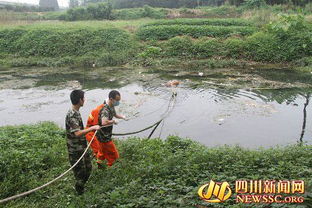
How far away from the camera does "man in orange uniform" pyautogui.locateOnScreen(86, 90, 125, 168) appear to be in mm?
5762

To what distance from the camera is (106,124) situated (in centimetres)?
568

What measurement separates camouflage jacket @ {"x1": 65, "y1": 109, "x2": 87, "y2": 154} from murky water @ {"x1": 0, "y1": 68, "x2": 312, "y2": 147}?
12.9ft

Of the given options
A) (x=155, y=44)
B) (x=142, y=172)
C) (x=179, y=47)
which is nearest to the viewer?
(x=142, y=172)

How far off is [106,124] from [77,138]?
814mm

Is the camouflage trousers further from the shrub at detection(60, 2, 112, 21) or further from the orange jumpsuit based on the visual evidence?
the shrub at detection(60, 2, 112, 21)

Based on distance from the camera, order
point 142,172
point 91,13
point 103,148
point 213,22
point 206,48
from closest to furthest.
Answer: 1. point 142,172
2. point 103,148
3. point 206,48
4. point 213,22
5. point 91,13

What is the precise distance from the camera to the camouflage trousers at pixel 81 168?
Result: 508cm

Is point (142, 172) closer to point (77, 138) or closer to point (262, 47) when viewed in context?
point (77, 138)

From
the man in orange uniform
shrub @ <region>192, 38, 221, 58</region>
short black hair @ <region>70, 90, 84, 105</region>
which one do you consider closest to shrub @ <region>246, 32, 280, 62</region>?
shrub @ <region>192, 38, 221, 58</region>

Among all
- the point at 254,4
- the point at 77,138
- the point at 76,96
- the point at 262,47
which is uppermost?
the point at 254,4

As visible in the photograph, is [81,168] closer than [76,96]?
No

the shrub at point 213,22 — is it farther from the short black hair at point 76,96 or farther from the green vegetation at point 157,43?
the short black hair at point 76,96

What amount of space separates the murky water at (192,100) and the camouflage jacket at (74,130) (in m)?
3.93

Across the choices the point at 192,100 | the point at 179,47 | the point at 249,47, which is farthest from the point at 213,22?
the point at 192,100
